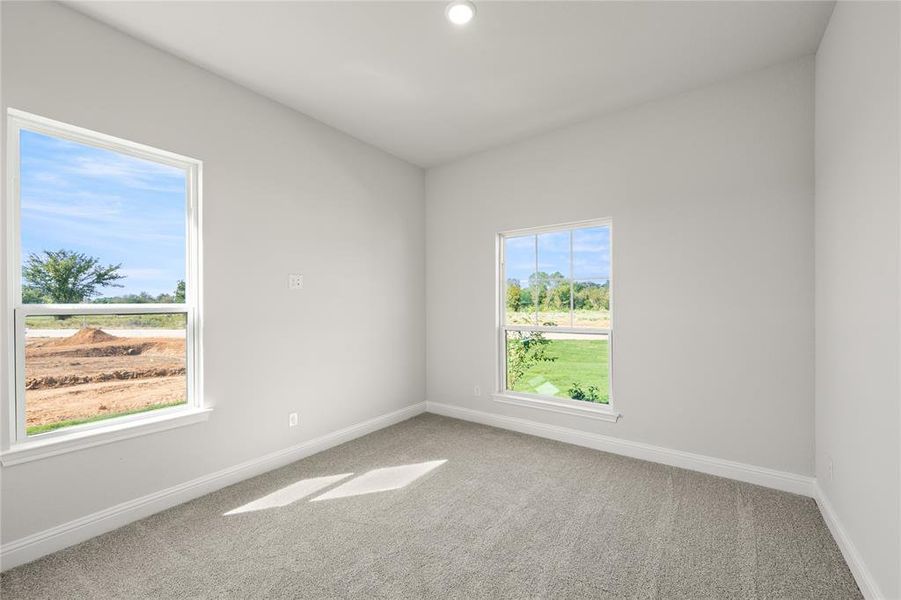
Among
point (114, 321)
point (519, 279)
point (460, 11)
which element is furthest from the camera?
point (519, 279)

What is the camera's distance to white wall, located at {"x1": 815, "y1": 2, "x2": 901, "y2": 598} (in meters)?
1.54

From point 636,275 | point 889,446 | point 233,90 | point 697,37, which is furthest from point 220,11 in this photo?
point 889,446

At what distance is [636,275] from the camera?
3.24 metres

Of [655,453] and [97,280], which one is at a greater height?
[97,280]

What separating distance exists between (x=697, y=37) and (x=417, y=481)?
337cm

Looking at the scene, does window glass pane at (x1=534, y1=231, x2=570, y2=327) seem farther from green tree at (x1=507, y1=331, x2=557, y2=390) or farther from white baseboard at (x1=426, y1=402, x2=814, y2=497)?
white baseboard at (x1=426, y1=402, x2=814, y2=497)

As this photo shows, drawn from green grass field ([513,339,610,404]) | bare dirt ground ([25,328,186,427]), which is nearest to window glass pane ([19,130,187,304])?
bare dirt ground ([25,328,186,427])

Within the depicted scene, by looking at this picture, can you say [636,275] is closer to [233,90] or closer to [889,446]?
[889,446]

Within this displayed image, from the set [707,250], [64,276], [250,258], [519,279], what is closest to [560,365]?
[519,279]

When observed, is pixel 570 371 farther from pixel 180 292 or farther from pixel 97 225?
pixel 97 225

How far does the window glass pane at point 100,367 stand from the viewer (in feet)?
6.86

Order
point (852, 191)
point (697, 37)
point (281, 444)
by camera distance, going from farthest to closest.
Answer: point (281, 444), point (697, 37), point (852, 191)

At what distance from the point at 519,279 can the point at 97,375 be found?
330 centimetres

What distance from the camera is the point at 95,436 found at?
7.22ft
